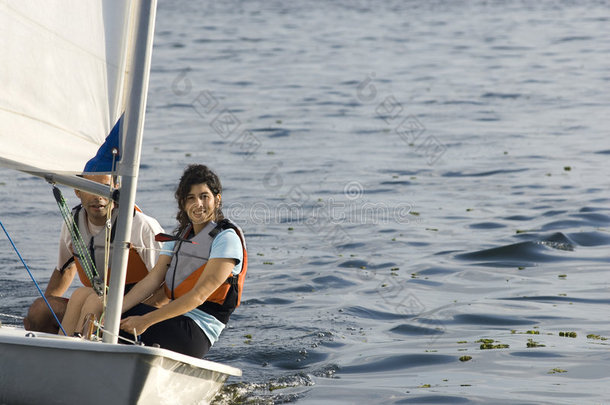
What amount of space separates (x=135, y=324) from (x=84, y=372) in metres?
0.65

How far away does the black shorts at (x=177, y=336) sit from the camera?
5.32 metres

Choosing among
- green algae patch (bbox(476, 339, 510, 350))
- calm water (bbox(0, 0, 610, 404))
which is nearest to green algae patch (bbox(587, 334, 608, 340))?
calm water (bbox(0, 0, 610, 404))

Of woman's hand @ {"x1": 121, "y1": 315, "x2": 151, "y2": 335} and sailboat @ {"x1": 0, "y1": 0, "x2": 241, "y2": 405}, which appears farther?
woman's hand @ {"x1": 121, "y1": 315, "x2": 151, "y2": 335}

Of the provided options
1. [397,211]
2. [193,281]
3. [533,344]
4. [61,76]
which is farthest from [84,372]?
[397,211]

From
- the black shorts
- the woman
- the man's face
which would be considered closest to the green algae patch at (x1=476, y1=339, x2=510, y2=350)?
the woman

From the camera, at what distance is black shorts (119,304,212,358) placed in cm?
532

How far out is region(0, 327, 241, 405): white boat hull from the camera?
4.54 metres

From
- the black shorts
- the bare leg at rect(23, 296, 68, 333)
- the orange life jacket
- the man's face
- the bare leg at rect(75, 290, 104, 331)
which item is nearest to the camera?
the bare leg at rect(75, 290, 104, 331)

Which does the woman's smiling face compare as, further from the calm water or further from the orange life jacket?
the calm water

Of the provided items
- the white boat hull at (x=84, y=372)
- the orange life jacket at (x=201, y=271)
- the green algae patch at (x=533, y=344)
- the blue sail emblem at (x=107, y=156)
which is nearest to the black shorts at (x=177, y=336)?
the orange life jacket at (x=201, y=271)

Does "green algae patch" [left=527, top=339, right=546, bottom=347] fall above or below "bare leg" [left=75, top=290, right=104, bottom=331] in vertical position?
above

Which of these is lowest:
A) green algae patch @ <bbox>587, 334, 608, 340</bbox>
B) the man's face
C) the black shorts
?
the black shorts

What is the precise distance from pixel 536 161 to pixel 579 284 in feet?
19.6

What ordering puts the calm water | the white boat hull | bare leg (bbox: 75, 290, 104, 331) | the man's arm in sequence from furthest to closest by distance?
the calm water
the man's arm
bare leg (bbox: 75, 290, 104, 331)
the white boat hull
